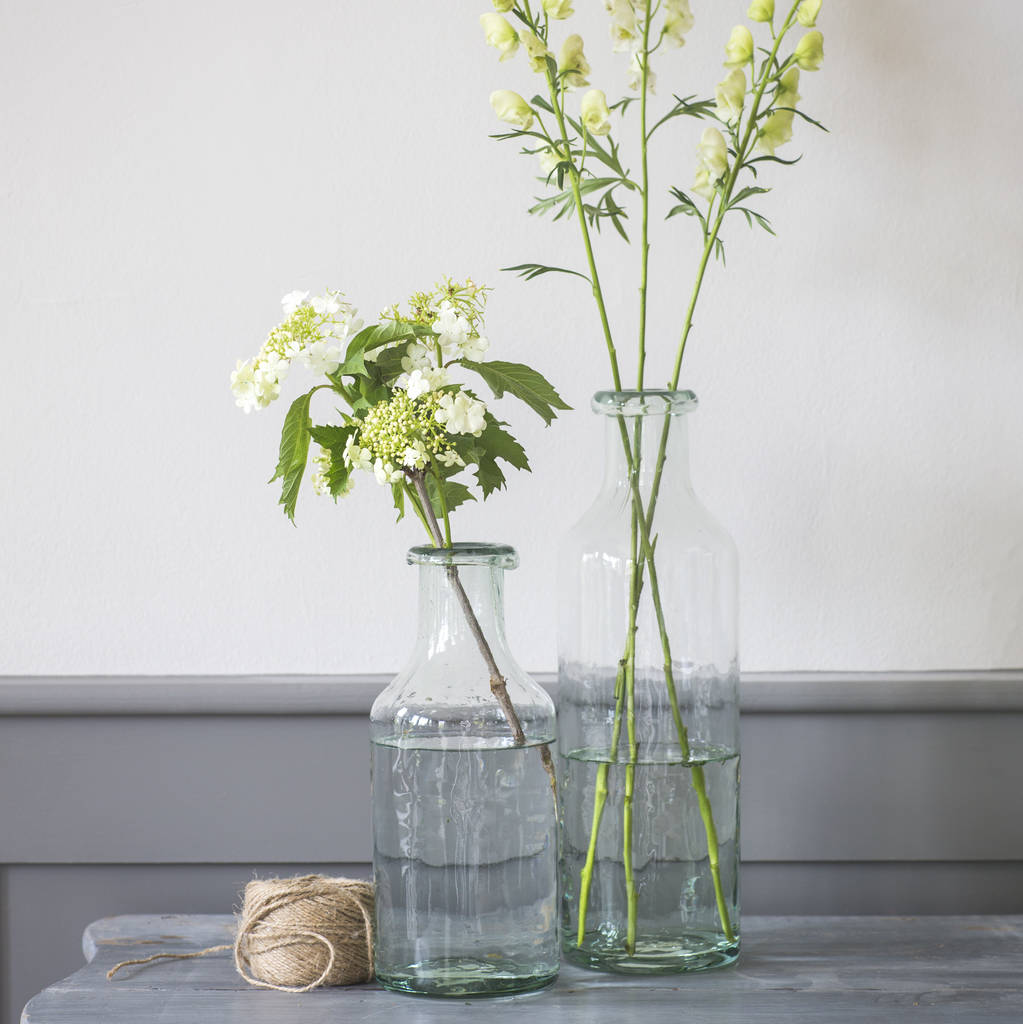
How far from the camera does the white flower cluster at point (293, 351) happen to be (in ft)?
2.42

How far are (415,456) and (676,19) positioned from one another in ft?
1.23

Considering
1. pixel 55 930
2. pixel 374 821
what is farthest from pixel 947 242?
pixel 55 930

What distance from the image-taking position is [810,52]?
31.1 inches

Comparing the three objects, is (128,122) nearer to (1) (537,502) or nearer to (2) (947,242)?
(1) (537,502)

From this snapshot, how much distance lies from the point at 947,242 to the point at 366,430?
1.91 feet

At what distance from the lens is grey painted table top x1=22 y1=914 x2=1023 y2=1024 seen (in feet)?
2.36

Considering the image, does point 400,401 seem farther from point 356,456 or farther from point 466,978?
point 466,978

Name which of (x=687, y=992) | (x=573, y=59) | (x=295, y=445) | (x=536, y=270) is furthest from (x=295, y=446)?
(x=687, y=992)

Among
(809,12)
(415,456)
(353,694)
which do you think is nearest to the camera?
(415,456)

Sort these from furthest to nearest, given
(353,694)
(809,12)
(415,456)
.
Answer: (353,694), (809,12), (415,456)

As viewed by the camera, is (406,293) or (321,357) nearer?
(321,357)

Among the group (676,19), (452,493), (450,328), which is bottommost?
(452,493)

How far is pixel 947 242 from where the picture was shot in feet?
3.25

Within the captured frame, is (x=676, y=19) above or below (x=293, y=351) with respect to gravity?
above
